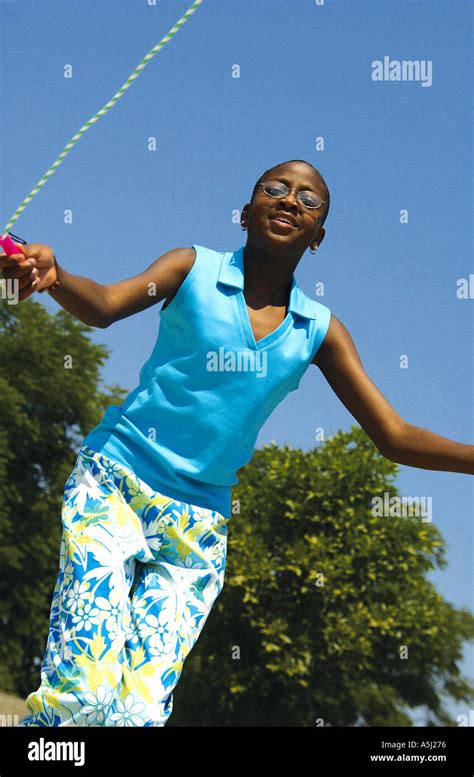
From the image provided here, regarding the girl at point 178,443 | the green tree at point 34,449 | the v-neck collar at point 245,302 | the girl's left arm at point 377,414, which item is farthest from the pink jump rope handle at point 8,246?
the green tree at point 34,449

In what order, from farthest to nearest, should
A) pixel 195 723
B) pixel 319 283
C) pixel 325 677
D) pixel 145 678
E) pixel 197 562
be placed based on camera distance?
pixel 195 723 → pixel 325 677 → pixel 319 283 → pixel 197 562 → pixel 145 678

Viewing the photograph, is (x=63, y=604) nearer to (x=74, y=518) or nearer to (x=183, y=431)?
(x=74, y=518)

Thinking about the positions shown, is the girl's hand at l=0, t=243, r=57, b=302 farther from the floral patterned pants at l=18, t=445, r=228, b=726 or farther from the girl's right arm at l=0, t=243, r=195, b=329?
the floral patterned pants at l=18, t=445, r=228, b=726

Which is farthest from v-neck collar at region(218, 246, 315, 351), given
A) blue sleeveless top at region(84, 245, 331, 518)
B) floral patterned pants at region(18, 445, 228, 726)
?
floral patterned pants at region(18, 445, 228, 726)

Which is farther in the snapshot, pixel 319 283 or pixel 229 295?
pixel 319 283

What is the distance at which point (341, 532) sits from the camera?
24.9 metres

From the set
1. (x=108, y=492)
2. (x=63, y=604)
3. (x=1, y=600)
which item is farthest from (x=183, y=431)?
(x=1, y=600)

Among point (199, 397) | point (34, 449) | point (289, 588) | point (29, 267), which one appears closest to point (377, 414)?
point (199, 397)

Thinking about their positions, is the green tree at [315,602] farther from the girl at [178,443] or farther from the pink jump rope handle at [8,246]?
the pink jump rope handle at [8,246]

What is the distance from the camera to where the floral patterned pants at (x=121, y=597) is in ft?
11.8

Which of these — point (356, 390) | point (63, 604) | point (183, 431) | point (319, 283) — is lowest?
point (63, 604)

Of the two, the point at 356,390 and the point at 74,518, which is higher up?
the point at 356,390

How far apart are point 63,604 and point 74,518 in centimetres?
29

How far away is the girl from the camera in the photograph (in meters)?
3.63
